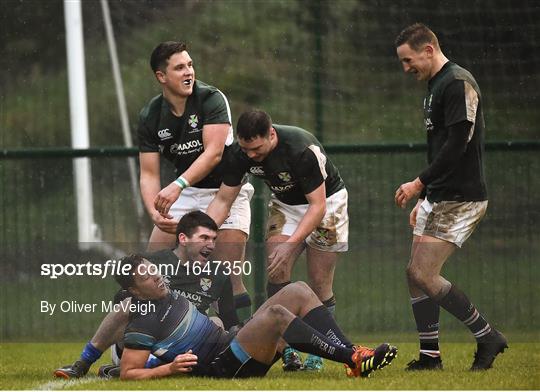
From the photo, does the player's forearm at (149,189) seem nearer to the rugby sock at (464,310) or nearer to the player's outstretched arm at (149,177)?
the player's outstretched arm at (149,177)

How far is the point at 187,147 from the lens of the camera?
903 cm

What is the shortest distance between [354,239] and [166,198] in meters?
2.98

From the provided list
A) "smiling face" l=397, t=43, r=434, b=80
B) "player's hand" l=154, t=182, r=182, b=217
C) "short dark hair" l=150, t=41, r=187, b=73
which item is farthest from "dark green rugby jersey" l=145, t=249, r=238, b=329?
"smiling face" l=397, t=43, r=434, b=80

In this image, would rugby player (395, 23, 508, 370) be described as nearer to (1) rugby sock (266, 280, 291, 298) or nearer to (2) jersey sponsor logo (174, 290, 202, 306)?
(1) rugby sock (266, 280, 291, 298)

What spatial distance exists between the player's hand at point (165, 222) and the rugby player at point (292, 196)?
0.25 metres

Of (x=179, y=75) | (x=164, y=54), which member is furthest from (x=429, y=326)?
(x=164, y=54)

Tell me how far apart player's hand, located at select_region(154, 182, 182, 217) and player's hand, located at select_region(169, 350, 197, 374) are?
1082 millimetres

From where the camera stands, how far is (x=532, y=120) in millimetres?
11250

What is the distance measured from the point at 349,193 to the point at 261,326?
3541 mm

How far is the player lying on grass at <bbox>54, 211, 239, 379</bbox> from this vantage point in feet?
27.2

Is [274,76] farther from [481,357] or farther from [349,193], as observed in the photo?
[481,357]

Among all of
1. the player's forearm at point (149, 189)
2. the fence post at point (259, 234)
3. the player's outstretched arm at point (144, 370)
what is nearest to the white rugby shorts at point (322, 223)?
the player's forearm at point (149, 189)

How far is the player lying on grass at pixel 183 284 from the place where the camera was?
8289mm

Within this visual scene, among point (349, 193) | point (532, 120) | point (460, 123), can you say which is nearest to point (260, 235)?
point (349, 193)
